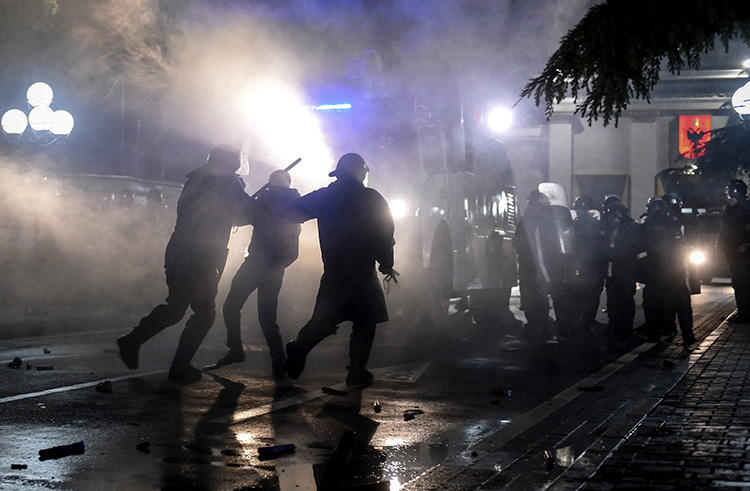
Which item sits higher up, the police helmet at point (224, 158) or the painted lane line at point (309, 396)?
the police helmet at point (224, 158)

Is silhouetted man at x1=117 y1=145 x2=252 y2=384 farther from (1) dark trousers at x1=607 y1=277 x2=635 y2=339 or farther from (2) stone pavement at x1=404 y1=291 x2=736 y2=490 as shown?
(1) dark trousers at x1=607 y1=277 x2=635 y2=339

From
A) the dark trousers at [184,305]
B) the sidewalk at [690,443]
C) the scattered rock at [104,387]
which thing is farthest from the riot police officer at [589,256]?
the scattered rock at [104,387]

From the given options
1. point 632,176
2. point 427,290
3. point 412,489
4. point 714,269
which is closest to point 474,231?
point 427,290

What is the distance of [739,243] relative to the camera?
48.8 feet

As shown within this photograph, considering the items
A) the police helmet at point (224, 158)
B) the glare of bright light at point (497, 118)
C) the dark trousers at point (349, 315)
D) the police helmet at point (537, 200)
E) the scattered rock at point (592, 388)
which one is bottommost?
the scattered rock at point (592, 388)

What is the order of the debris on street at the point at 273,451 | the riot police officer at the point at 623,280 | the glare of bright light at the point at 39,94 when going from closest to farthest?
the debris on street at the point at 273,451 → the riot police officer at the point at 623,280 → the glare of bright light at the point at 39,94

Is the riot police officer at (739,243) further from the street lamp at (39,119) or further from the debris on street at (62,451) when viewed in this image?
the street lamp at (39,119)

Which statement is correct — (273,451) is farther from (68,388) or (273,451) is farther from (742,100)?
(742,100)

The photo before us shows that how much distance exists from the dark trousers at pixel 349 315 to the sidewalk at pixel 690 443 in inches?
93.5

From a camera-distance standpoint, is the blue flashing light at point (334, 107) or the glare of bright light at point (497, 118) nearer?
the blue flashing light at point (334, 107)

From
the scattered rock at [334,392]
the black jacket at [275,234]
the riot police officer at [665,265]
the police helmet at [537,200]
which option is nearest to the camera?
the scattered rock at [334,392]

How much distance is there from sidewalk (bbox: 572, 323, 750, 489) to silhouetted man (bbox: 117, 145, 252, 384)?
141 inches

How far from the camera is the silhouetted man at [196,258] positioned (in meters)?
8.20

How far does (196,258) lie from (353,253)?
1267 millimetres
